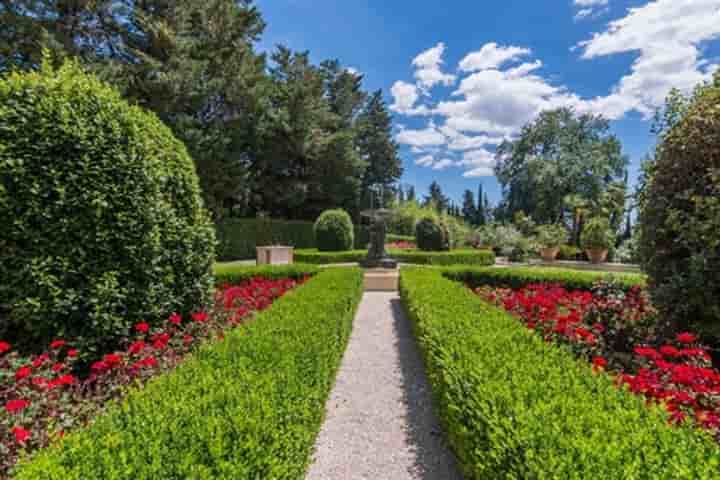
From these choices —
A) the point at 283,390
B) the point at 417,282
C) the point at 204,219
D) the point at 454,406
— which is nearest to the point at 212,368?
the point at 283,390

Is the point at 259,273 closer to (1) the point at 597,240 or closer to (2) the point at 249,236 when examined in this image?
(2) the point at 249,236

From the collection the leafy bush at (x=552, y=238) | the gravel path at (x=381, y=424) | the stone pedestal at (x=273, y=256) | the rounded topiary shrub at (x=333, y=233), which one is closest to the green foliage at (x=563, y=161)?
the leafy bush at (x=552, y=238)

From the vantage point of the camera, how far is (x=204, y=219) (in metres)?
4.36

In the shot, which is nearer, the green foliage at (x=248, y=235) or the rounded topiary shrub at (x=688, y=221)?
the rounded topiary shrub at (x=688, y=221)

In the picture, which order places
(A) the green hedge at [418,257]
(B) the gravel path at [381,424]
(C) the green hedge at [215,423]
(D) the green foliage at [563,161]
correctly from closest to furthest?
1. (C) the green hedge at [215,423]
2. (B) the gravel path at [381,424]
3. (A) the green hedge at [418,257]
4. (D) the green foliage at [563,161]

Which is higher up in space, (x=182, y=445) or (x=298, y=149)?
(x=298, y=149)

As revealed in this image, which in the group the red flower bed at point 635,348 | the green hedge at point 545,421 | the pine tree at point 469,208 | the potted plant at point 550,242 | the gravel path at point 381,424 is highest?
the pine tree at point 469,208

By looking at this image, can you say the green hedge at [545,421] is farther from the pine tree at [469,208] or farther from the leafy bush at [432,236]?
→ the pine tree at [469,208]

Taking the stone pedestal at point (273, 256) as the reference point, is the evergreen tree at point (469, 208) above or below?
above

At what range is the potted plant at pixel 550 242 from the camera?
16719 millimetres

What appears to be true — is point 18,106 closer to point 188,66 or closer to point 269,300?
point 269,300

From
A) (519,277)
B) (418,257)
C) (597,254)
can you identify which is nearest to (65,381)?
(519,277)

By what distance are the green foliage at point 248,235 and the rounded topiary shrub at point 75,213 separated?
13.9m

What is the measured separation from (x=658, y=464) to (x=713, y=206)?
3191 mm
